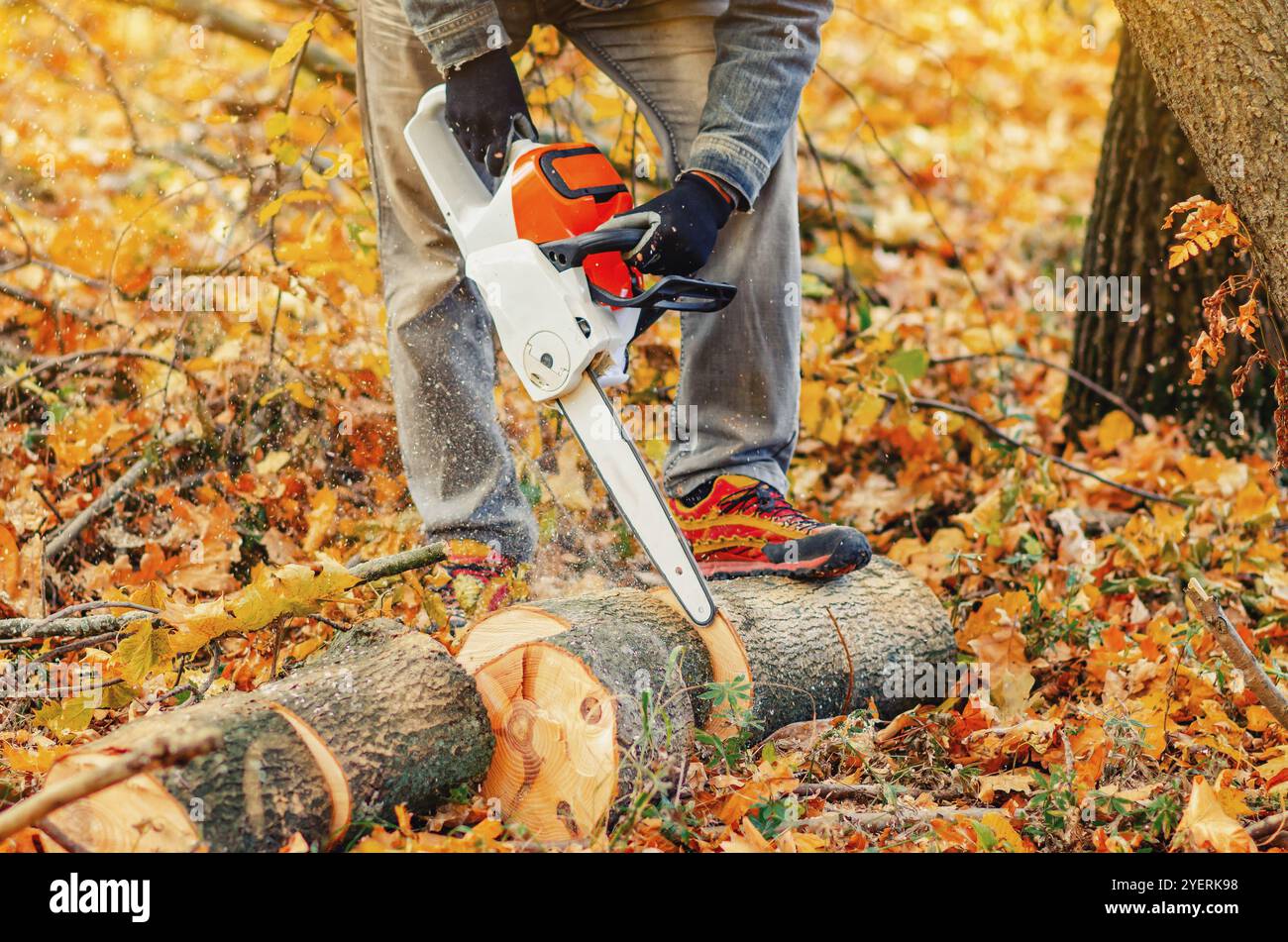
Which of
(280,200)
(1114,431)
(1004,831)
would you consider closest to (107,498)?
(280,200)

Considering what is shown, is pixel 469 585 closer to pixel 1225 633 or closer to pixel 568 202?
pixel 568 202

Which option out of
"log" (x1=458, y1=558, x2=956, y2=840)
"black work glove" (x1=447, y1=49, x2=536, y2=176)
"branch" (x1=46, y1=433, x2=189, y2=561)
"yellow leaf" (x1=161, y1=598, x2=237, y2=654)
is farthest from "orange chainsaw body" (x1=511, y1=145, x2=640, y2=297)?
"branch" (x1=46, y1=433, x2=189, y2=561)

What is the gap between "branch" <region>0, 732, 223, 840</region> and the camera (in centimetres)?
160

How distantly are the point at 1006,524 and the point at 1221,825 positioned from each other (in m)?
1.74

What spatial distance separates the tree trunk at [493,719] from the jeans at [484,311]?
0.54m

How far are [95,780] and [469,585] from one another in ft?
4.41

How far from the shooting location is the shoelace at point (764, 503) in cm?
291

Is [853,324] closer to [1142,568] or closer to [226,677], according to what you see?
[1142,568]

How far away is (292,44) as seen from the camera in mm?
3367

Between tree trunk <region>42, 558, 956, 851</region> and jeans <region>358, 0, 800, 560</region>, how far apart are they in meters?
0.54

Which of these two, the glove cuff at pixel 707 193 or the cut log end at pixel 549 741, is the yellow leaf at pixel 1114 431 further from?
the cut log end at pixel 549 741

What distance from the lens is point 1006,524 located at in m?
3.70

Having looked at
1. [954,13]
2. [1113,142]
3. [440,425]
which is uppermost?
[954,13]

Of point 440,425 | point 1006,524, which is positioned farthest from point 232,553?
point 1006,524
